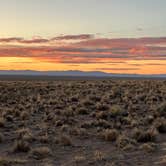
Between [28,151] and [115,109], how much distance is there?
11008 millimetres

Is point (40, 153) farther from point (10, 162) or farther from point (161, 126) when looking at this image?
point (161, 126)

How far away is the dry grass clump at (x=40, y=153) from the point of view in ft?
44.1

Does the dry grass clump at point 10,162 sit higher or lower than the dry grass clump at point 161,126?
lower

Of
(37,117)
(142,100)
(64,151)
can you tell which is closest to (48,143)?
(64,151)

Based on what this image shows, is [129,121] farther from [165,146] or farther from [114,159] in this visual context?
[114,159]

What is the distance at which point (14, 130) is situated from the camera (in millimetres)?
18969

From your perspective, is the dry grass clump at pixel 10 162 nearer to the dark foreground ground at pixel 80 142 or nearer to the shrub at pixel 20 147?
the dark foreground ground at pixel 80 142

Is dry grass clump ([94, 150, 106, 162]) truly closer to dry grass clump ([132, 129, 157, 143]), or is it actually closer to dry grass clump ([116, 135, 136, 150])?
dry grass clump ([116, 135, 136, 150])

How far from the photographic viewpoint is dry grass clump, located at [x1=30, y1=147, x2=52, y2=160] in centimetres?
1344

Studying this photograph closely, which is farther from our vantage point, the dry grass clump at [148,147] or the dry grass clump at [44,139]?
the dry grass clump at [44,139]

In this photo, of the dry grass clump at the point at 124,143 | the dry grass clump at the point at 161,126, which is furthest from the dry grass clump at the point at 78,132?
the dry grass clump at the point at 161,126

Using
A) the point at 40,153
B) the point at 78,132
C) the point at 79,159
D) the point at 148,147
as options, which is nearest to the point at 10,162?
the point at 40,153

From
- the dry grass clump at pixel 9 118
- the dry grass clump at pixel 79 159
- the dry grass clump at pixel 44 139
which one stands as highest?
the dry grass clump at pixel 9 118

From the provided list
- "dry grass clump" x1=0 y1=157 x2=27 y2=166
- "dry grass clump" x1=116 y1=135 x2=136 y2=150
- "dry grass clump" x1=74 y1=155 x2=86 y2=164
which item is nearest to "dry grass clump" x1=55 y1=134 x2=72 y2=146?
"dry grass clump" x1=116 y1=135 x2=136 y2=150
